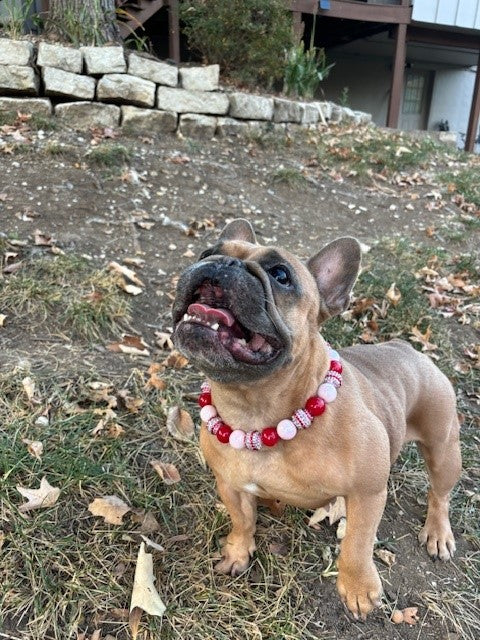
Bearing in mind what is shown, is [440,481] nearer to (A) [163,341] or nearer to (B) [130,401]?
(B) [130,401]

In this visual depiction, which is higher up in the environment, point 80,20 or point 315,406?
point 80,20

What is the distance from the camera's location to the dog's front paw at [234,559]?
253 cm

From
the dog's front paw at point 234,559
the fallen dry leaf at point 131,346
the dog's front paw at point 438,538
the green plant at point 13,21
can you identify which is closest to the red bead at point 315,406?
the dog's front paw at point 234,559

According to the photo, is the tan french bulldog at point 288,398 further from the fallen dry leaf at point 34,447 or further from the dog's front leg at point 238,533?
the fallen dry leaf at point 34,447

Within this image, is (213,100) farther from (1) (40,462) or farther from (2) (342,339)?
(1) (40,462)

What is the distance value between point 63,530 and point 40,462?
38 cm

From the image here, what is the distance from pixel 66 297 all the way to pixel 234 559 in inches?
88.5

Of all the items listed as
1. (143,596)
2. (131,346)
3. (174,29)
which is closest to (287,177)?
(174,29)

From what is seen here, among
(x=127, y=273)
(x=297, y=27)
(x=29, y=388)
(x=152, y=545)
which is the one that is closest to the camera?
(x=152, y=545)

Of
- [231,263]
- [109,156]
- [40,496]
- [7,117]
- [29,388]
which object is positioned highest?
[7,117]

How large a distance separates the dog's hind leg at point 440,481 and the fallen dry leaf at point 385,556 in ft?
0.72

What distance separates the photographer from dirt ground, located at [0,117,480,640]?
2.53 meters

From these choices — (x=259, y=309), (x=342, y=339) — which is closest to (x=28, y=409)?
(x=259, y=309)

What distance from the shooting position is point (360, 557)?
223cm
